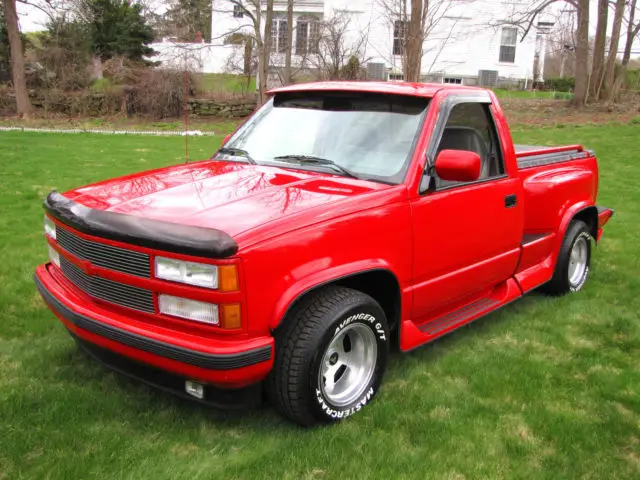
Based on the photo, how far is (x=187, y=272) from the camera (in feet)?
9.07

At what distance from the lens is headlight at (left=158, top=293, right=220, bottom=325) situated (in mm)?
2769

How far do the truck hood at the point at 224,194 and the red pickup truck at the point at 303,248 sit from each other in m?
0.01

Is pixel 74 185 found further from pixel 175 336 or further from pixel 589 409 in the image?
pixel 589 409

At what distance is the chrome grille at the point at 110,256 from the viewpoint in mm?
2869

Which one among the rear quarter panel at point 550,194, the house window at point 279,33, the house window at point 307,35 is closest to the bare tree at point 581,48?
the house window at point 307,35

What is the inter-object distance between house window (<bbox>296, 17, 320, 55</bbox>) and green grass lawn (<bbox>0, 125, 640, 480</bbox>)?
20664 mm

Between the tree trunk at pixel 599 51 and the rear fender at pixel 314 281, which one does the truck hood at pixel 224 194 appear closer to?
the rear fender at pixel 314 281

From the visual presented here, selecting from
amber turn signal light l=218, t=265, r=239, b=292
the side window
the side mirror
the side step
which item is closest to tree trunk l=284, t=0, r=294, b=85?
the side window

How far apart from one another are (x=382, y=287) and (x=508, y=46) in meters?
29.7

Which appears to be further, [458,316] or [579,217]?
[579,217]

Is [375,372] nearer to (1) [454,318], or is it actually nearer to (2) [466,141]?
(1) [454,318]

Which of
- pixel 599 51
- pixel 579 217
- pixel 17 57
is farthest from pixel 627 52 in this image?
pixel 17 57

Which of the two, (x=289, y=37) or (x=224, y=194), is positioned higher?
(x=289, y=37)

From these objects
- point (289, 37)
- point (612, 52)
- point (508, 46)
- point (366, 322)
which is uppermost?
point (508, 46)
